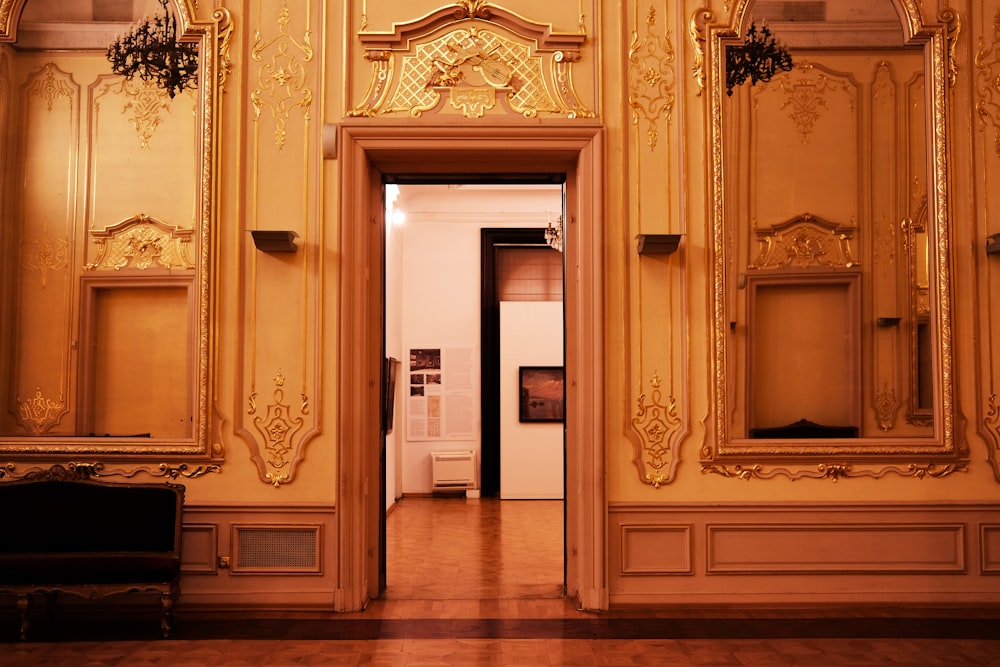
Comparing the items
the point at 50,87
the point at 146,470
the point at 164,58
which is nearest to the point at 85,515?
the point at 146,470

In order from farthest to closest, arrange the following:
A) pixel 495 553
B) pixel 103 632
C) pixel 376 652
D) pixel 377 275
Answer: pixel 495 553 < pixel 377 275 < pixel 103 632 < pixel 376 652

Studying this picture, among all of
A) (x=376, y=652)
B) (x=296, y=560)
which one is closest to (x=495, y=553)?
(x=296, y=560)

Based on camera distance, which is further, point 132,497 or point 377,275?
point 377,275

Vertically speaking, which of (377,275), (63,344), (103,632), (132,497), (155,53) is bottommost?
(103,632)

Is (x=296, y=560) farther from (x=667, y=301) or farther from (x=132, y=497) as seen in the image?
(x=667, y=301)

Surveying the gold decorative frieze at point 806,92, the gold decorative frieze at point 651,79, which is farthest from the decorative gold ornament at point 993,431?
the gold decorative frieze at point 651,79

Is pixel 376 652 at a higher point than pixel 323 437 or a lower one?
lower

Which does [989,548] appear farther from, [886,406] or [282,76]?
[282,76]

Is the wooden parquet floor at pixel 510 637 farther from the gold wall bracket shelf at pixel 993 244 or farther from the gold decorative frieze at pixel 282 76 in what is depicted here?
the gold decorative frieze at pixel 282 76

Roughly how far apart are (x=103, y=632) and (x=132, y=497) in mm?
748

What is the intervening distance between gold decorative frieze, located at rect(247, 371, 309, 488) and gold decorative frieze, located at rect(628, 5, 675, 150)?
2.73m

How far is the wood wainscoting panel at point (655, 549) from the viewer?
537 cm

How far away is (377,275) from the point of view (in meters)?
5.77

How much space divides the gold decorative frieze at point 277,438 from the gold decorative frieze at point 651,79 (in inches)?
108
